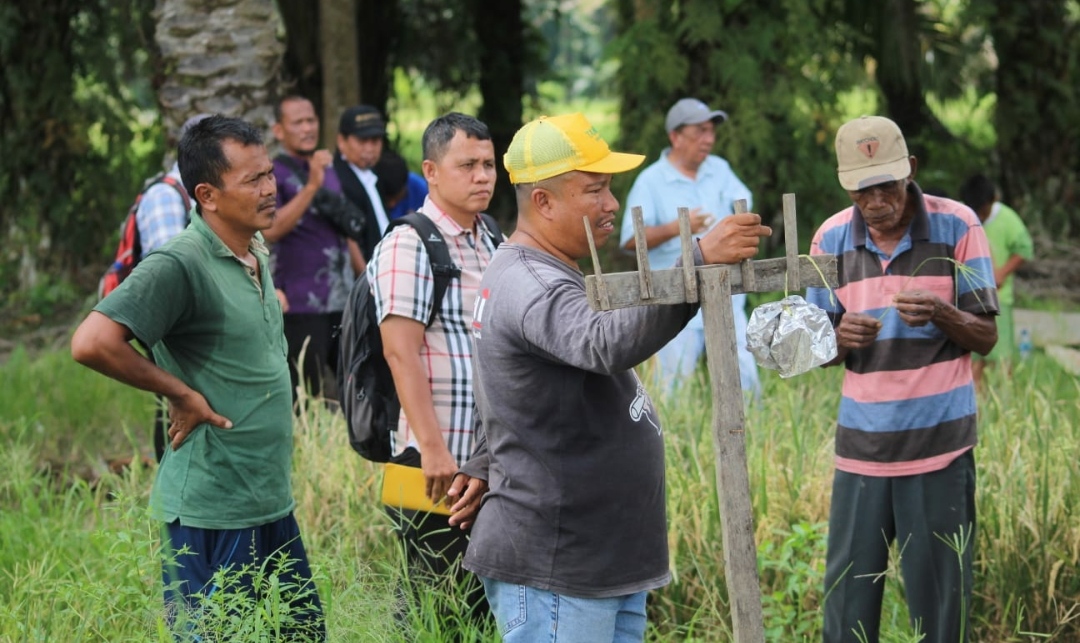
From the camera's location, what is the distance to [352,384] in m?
4.35

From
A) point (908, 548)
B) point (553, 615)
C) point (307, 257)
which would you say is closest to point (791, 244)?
point (553, 615)

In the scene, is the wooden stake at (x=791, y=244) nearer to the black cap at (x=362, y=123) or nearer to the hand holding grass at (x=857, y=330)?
the hand holding grass at (x=857, y=330)

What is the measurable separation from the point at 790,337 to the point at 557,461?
1.97 ft

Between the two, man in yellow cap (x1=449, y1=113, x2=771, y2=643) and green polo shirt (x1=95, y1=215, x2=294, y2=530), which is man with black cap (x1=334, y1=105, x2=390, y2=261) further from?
man in yellow cap (x1=449, y1=113, x2=771, y2=643)

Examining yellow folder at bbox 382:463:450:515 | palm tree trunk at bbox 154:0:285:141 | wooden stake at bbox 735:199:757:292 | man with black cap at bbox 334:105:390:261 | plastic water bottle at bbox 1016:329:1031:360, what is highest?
palm tree trunk at bbox 154:0:285:141

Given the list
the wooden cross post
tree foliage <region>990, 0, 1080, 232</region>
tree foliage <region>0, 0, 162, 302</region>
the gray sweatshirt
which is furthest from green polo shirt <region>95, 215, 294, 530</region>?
→ tree foliage <region>990, 0, 1080, 232</region>

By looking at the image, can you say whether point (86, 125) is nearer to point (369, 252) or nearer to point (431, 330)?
point (369, 252)

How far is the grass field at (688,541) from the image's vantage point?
13.0 ft

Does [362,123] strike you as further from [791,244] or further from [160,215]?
[791,244]

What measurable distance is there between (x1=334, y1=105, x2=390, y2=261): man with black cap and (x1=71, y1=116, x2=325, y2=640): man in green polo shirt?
9.61 ft

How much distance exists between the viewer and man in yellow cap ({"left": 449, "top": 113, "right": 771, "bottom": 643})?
314 centimetres

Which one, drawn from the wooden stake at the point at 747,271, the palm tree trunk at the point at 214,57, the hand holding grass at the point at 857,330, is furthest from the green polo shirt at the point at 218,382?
the palm tree trunk at the point at 214,57

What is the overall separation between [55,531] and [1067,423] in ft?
13.6

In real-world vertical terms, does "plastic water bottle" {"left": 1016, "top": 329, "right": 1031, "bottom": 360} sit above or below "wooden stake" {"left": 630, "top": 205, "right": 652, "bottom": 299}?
below
